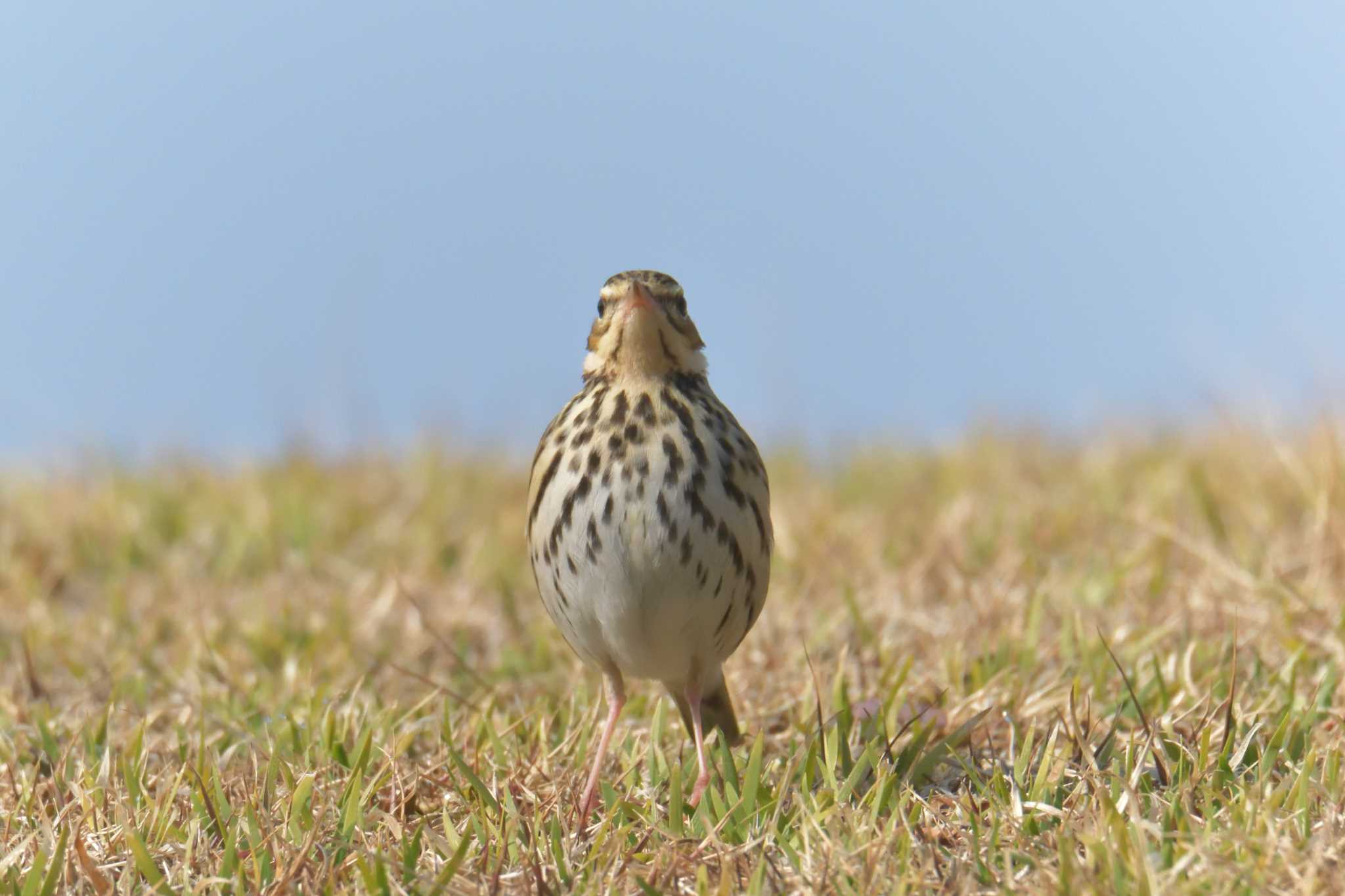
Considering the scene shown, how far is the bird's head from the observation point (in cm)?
409

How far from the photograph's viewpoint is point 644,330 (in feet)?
13.4

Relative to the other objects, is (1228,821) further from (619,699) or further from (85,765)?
(85,765)

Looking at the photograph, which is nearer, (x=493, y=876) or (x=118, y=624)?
(x=493, y=876)

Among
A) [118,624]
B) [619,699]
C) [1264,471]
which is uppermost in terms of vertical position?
[1264,471]

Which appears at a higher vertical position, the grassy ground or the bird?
the bird

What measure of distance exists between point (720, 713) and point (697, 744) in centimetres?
42

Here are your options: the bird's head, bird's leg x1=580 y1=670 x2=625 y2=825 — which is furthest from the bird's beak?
bird's leg x1=580 y1=670 x2=625 y2=825

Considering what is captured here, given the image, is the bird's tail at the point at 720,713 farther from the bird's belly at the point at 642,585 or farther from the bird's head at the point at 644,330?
the bird's head at the point at 644,330

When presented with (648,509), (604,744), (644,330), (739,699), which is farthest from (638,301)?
(739,699)

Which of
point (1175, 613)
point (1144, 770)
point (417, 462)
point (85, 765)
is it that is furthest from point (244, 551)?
point (1144, 770)

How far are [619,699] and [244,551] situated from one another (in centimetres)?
373

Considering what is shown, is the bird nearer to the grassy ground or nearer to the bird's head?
the bird's head

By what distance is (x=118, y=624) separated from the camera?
6469 millimetres

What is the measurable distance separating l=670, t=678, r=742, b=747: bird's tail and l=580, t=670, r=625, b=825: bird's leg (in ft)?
0.64
